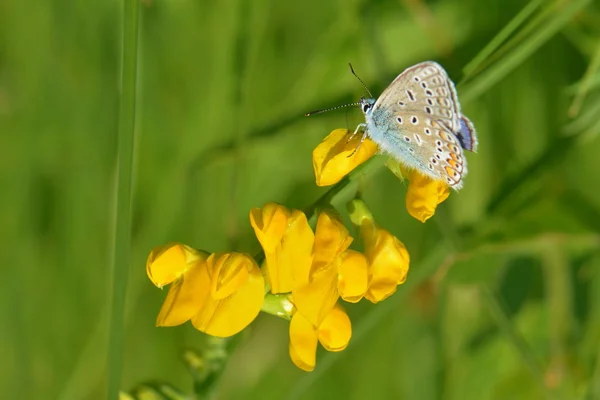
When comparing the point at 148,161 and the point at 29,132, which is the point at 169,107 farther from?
the point at 29,132

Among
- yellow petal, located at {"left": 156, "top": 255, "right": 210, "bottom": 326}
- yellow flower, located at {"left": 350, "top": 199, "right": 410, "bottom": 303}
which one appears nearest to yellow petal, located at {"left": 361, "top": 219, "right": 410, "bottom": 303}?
yellow flower, located at {"left": 350, "top": 199, "right": 410, "bottom": 303}

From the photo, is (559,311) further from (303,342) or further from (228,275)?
(228,275)

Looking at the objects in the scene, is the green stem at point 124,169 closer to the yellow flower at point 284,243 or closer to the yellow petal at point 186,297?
the yellow petal at point 186,297

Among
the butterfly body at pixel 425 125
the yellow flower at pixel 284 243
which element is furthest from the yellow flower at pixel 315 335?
the butterfly body at pixel 425 125

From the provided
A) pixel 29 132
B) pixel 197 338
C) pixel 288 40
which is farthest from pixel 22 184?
pixel 288 40

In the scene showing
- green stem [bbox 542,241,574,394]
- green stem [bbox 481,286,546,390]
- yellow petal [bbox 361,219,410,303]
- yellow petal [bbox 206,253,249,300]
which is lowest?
green stem [bbox 542,241,574,394]

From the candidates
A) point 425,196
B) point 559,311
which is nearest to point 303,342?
point 425,196

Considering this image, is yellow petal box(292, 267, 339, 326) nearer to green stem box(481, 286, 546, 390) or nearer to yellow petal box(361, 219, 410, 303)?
yellow petal box(361, 219, 410, 303)
